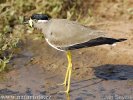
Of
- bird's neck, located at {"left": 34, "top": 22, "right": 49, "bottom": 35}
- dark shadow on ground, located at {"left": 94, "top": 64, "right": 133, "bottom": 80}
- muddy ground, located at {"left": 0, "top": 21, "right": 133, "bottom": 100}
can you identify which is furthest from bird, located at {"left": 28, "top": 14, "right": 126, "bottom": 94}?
dark shadow on ground, located at {"left": 94, "top": 64, "right": 133, "bottom": 80}

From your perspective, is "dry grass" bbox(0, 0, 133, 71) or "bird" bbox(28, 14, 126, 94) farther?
"dry grass" bbox(0, 0, 133, 71)

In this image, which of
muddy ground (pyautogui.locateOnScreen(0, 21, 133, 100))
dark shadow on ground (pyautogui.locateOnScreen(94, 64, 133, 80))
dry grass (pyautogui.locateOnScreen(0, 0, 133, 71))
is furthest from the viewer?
dry grass (pyautogui.locateOnScreen(0, 0, 133, 71))

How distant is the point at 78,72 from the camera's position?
6059mm

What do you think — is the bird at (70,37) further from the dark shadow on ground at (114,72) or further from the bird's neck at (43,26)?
the dark shadow on ground at (114,72)

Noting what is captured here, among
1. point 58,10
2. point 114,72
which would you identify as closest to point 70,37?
point 114,72

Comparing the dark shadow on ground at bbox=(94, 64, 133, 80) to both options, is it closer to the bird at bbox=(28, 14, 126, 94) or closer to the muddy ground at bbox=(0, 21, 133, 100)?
the muddy ground at bbox=(0, 21, 133, 100)

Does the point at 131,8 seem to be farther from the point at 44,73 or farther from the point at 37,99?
the point at 37,99

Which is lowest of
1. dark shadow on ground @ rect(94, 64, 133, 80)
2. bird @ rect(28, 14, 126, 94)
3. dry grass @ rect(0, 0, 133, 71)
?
dark shadow on ground @ rect(94, 64, 133, 80)

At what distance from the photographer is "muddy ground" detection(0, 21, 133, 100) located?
18.0 feet

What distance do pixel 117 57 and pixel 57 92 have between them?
1.31 metres

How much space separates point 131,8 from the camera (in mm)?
7457

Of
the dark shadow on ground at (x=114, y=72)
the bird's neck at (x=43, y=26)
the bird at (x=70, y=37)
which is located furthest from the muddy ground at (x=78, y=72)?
the bird's neck at (x=43, y=26)

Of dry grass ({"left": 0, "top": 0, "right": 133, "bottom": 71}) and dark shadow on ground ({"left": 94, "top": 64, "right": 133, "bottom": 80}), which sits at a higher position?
dry grass ({"left": 0, "top": 0, "right": 133, "bottom": 71})

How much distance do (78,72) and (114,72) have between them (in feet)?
1.60
